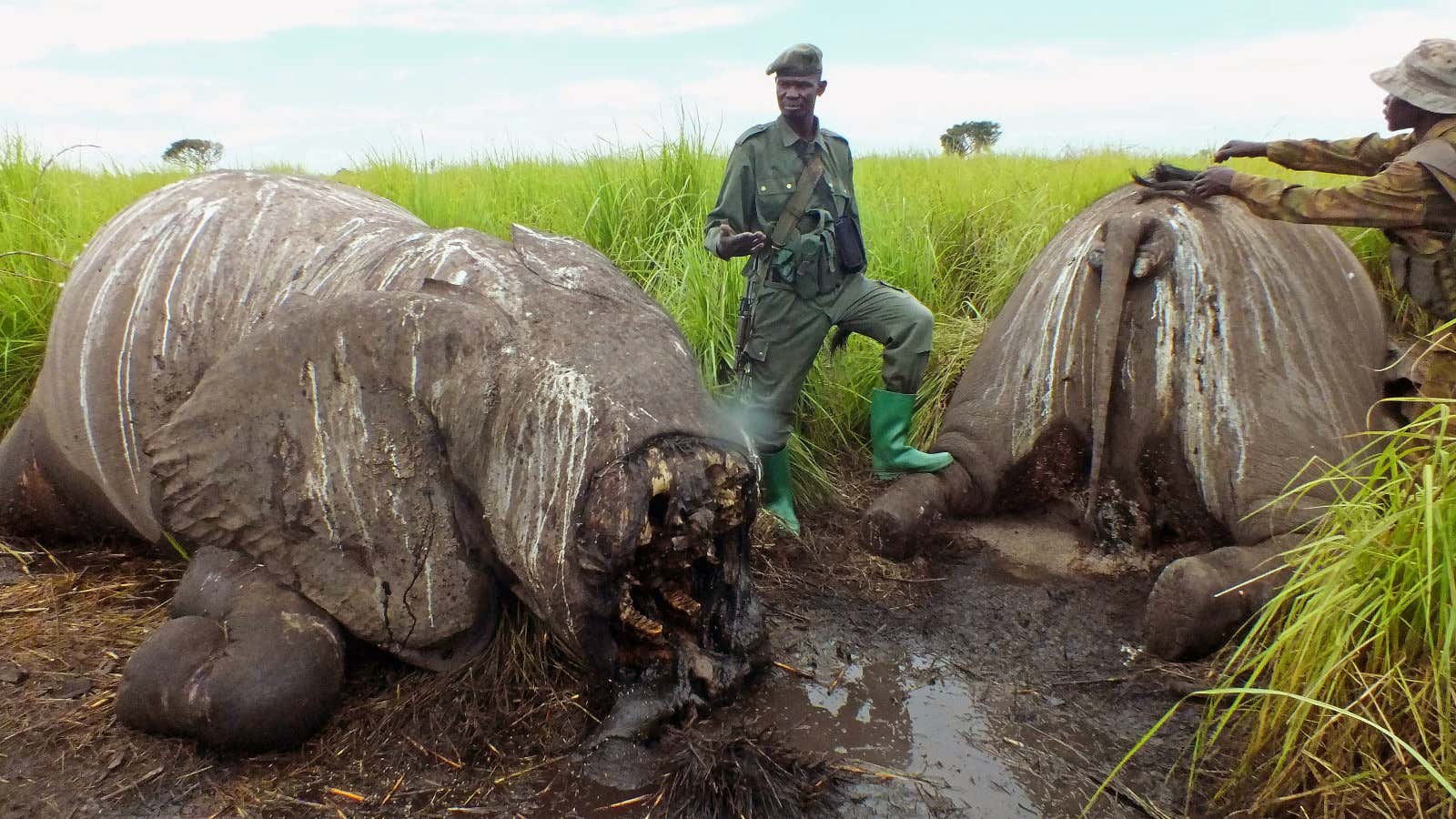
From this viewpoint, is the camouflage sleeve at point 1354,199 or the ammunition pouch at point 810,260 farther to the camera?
the ammunition pouch at point 810,260

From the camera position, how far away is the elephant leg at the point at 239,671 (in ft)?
8.85

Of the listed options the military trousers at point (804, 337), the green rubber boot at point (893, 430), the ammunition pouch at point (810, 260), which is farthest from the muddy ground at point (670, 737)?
the ammunition pouch at point (810, 260)

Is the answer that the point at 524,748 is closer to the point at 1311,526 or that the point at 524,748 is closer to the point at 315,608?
the point at 315,608

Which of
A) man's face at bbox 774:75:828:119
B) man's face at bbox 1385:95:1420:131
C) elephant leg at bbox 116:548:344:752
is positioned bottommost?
elephant leg at bbox 116:548:344:752

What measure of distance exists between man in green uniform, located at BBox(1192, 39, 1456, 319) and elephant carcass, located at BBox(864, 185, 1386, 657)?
16 cm

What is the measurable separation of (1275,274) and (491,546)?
3.09m

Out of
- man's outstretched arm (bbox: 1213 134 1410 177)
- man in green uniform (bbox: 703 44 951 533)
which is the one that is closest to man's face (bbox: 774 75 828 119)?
man in green uniform (bbox: 703 44 951 533)

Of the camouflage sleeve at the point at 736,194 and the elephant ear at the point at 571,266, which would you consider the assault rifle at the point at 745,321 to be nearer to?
the camouflage sleeve at the point at 736,194

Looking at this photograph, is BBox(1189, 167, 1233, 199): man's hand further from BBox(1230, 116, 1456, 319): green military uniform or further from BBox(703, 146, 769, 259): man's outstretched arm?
BBox(703, 146, 769, 259): man's outstretched arm

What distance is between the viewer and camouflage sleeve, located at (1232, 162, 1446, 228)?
158 inches

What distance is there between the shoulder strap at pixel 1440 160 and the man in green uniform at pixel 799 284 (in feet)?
6.47

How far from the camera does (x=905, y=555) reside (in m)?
4.13

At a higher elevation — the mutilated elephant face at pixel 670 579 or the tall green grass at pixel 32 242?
the tall green grass at pixel 32 242

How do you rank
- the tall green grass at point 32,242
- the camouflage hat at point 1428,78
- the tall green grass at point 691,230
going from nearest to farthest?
the camouflage hat at point 1428,78, the tall green grass at point 32,242, the tall green grass at point 691,230
